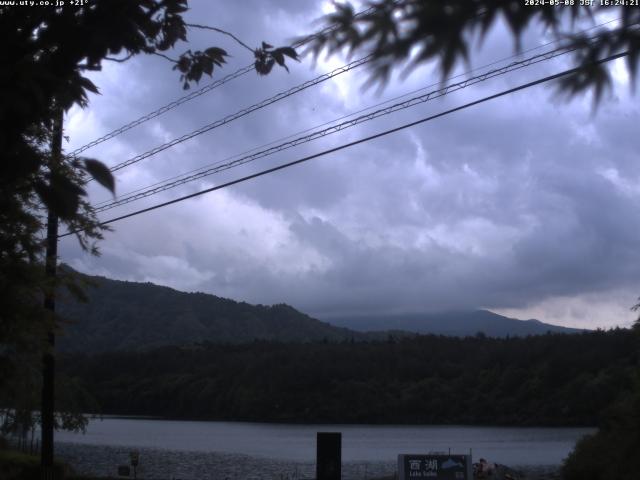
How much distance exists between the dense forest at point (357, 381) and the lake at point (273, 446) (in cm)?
241

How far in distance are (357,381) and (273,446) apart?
27.2 meters

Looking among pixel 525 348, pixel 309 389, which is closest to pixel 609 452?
pixel 525 348

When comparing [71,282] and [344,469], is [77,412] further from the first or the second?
[344,469]

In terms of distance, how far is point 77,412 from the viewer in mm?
25641

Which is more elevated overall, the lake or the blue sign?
the blue sign

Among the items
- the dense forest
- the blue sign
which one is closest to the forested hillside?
the dense forest

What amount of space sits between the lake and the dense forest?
2.41 m

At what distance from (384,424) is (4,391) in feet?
243

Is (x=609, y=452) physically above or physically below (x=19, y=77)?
below

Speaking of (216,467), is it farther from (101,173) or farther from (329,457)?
(101,173)

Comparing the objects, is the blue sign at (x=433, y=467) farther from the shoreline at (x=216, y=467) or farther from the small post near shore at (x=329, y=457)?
the shoreline at (x=216, y=467)

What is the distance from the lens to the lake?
41906 millimetres

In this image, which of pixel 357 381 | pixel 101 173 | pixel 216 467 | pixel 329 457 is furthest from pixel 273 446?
pixel 101 173

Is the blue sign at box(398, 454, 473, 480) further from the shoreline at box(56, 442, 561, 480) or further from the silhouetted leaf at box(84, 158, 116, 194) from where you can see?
the shoreline at box(56, 442, 561, 480)
